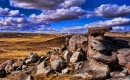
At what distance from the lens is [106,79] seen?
24125 millimetres

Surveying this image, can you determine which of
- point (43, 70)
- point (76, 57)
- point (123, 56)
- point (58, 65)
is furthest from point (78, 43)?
point (123, 56)

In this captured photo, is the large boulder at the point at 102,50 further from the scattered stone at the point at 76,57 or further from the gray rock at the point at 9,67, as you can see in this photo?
the gray rock at the point at 9,67

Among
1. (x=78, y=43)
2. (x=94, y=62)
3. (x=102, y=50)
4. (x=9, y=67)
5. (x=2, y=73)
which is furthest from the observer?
(x=9, y=67)

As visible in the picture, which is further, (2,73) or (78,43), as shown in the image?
(2,73)

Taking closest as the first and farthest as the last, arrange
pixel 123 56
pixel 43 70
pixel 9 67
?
pixel 123 56, pixel 43 70, pixel 9 67

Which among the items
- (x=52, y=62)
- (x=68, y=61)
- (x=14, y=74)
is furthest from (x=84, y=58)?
(x=14, y=74)

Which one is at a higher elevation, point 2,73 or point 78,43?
point 78,43

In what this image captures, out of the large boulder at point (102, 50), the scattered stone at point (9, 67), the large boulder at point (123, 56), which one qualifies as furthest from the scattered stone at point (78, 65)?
the scattered stone at point (9, 67)

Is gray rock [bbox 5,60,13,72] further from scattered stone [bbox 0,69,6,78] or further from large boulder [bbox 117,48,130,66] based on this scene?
large boulder [bbox 117,48,130,66]

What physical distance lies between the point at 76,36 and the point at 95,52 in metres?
6.42

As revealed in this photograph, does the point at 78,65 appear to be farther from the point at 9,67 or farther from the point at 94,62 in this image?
the point at 9,67

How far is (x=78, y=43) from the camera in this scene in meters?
31.0

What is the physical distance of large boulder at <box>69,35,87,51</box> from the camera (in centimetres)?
3027

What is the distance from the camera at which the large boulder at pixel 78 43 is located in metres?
30.3
